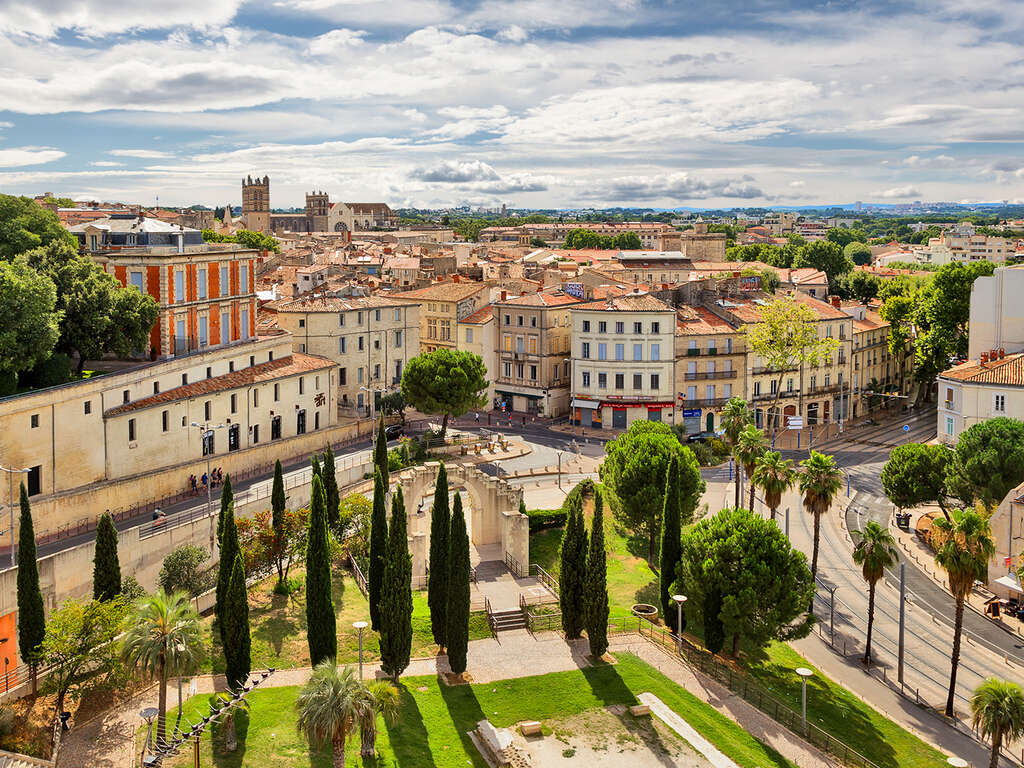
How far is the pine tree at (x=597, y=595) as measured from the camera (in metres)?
41.6

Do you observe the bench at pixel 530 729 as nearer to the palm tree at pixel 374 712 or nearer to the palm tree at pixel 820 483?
the palm tree at pixel 374 712

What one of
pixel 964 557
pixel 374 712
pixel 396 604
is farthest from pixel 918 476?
pixel 374 712

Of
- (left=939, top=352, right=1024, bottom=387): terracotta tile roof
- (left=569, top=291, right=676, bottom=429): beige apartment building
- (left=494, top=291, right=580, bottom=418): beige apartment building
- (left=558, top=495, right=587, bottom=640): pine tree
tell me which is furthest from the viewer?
(left=494, top=291, right=580, bottom=418): beige apartment building

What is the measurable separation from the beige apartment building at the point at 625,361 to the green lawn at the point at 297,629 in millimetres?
40704

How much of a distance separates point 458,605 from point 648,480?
59.7 ft

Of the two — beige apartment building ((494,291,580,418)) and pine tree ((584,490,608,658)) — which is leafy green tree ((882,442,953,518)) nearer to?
pine tree ((584,490,608,658))

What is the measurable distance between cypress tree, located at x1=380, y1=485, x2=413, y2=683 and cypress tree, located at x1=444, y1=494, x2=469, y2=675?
5.45ft

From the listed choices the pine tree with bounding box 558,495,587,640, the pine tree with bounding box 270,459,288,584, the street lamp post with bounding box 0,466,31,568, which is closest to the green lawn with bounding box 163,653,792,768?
the pine tree with bounding box 558,495,587,640

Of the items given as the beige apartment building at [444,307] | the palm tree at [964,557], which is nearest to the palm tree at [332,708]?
the palm tree at [964,557]

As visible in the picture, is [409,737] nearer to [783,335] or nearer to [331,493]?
[331,493]

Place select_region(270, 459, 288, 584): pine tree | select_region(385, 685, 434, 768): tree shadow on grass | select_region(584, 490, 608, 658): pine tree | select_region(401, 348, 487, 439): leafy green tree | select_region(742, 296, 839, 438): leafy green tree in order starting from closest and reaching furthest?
select_region(385, 685, 434, 768): tree shadow on grass < select_region(584, 490, 608, 658): pine tree < select_region(270, 459, 288, 584): pine tree < select_region(401, 348, 487, 439): leafy green tree < select_region(742, 296, 839, 438): leafy green tree

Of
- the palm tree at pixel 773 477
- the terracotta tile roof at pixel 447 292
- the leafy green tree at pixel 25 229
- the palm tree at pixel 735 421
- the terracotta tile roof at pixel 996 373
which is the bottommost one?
the palm tree at pixel 773 477

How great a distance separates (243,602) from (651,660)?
1724 centimetres

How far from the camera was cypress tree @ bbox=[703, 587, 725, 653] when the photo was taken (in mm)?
43438
